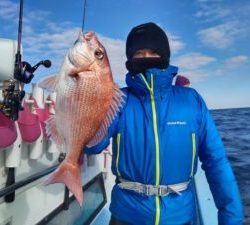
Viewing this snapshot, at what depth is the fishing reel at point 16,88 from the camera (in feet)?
8.25

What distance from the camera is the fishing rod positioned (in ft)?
8.25

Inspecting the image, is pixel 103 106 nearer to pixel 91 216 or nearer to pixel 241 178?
pixel 91 216

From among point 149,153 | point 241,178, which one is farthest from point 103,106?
point 241,178

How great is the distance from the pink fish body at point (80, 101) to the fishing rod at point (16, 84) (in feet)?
2.19

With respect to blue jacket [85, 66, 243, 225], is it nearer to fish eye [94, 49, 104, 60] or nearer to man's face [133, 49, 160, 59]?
man's face [133, 49, 160, 59]

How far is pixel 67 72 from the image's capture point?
1817mm

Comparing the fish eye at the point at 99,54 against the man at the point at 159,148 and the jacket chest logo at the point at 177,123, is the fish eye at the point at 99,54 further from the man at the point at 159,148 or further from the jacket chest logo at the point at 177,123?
the jacket chest logo at the point at 177,123

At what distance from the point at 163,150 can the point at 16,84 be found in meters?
1.00

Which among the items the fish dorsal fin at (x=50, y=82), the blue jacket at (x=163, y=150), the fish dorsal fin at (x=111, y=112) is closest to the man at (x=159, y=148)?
the blue jacket at (x=163, y=150)

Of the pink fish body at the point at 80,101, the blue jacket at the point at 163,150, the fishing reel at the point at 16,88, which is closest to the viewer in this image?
the pink fish body at the point at 80,101

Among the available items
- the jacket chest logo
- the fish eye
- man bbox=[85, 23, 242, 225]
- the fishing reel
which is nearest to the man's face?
man bbox=[85, 23, 242, 225]

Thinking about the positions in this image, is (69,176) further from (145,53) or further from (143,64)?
(145,53)

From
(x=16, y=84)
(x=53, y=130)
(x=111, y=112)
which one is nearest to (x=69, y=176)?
(x=53, y=130)

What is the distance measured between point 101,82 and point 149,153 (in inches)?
26.7
